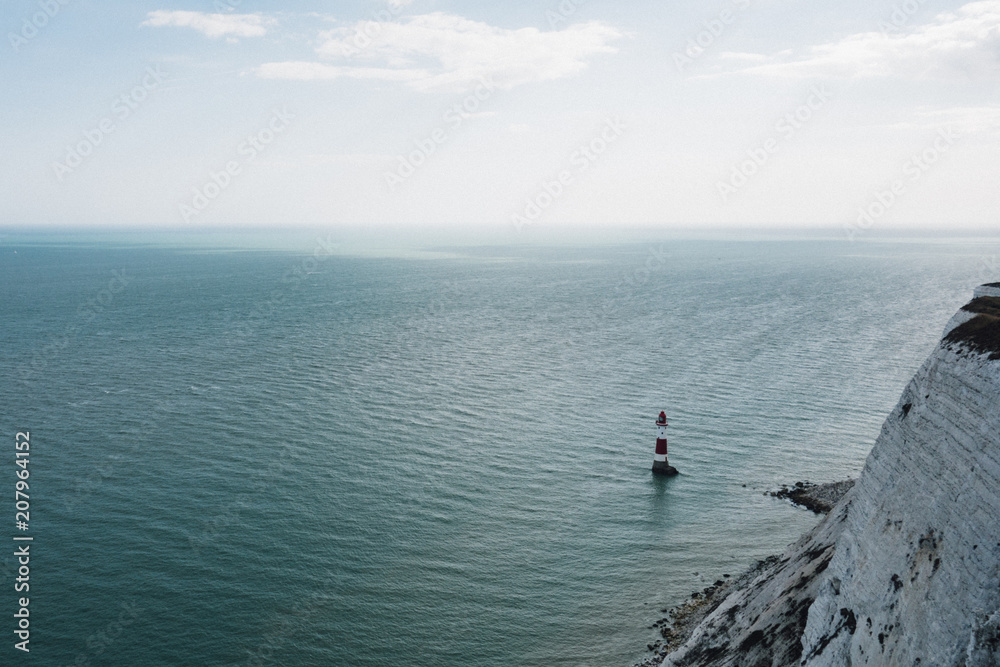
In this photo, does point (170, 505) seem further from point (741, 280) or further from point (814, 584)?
point (741, 280)

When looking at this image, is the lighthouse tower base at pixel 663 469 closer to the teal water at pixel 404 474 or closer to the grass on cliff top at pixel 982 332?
the teal water at pixel 404 474

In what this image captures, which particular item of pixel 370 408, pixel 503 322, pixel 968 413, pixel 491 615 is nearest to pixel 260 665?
pixel 491 615

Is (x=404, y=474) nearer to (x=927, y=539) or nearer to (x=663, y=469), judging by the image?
(x=663, y=469)

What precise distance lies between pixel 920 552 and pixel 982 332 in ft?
21.8

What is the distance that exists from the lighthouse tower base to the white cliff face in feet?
84.1

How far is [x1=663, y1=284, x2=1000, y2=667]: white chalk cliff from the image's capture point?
50.3 feet

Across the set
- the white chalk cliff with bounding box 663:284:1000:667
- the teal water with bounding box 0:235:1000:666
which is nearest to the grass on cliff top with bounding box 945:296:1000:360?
the white chalk cliff with bounding box 663:284:1000:667

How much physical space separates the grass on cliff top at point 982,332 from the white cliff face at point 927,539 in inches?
10.1

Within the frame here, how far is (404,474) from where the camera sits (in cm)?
4756

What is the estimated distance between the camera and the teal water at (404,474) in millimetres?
31688

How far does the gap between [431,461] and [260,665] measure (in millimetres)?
22320

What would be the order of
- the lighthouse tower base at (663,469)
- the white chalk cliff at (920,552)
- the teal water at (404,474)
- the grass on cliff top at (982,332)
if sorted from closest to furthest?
1. the white chalk cliff at (920,552)
2. the grass on cliff top at (982,332)
3. the teal water at (404,474)
4. the lighthouse tower base at (663,469)

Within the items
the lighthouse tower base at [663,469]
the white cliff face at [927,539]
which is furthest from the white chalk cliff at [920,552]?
the lighthouse tower base at [663,469]

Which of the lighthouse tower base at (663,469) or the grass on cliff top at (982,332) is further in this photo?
the lighthouse tower base at (663,469)
